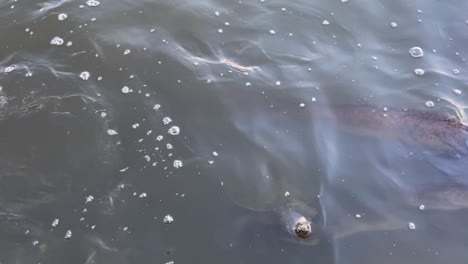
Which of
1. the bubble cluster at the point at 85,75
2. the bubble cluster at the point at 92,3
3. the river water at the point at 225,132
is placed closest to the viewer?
the river water at the point at 225,132

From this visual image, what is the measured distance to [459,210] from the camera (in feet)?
12.6

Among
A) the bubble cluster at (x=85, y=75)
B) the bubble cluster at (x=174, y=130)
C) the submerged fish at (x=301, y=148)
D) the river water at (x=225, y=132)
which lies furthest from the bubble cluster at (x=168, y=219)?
the bubble cluster at (x=85, y=75)

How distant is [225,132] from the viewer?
3975mm

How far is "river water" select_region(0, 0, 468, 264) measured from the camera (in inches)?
132

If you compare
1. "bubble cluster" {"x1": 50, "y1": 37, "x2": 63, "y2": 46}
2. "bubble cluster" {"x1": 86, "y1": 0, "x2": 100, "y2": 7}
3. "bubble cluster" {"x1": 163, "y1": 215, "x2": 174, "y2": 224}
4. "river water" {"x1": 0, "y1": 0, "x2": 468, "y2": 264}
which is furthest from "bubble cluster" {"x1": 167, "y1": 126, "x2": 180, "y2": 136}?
"bubble cluster" {"x1": 86, "y1": 0, "x2": 100, "y2": 7}

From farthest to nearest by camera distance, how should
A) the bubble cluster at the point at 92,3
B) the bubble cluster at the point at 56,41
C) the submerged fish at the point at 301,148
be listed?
the bubble cluster at the point at 92,3 → the bubble cluster at the point at 56,41 → the submerged fish at the point at 301,148

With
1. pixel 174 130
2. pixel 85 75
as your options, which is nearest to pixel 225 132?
pixel 174 130

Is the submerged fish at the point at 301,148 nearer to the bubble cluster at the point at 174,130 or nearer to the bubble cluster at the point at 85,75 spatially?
the bubble cluster at the point at 174,130

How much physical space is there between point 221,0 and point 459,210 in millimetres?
2871

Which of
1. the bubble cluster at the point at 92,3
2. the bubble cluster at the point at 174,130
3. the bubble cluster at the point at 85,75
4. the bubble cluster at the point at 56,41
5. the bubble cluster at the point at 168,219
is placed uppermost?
the bubble cluster at the point at 92,3

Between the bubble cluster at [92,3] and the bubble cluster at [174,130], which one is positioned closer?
the bubble cluster at [174,130]

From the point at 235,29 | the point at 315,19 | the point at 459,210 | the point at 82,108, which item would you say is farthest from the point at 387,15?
the point at 82,108

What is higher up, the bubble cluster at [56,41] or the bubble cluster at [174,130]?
the bubble cluster at [56,41]

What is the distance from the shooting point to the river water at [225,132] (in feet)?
11.0
